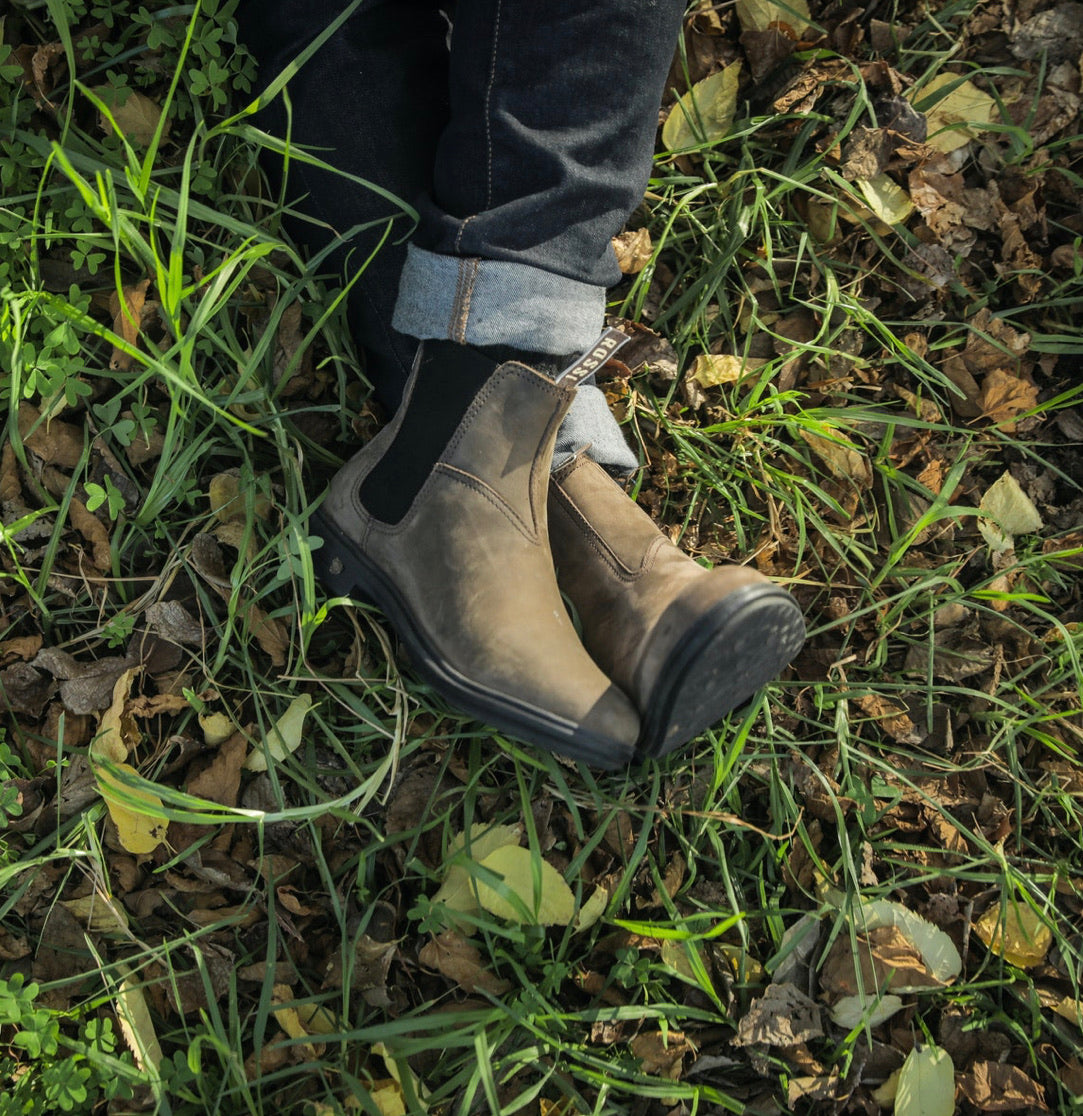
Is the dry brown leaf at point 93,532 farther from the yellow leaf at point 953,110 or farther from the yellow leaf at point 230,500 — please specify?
the yellow leaf at point 953,110

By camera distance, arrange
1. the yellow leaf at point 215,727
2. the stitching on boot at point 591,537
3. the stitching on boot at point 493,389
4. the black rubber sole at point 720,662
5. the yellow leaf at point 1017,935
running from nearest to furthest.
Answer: the black rubber sole at point 720,662 < the stitching on boot at point 493,389 < the stitching on boot at point 591,537 < the yellow leaf at point 215,727 < the yellow leaf at point 1017,935

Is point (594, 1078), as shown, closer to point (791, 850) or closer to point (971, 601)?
point (791, 850)

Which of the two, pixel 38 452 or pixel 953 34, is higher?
pixel 953 34

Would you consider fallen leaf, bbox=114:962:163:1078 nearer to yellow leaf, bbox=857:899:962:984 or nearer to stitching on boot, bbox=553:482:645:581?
stitching on boot, bbox=553:482:645:581

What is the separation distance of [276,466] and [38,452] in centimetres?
44

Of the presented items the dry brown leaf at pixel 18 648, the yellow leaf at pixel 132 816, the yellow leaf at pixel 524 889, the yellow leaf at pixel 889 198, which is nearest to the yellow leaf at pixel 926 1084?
the yellow leaf at pixel 524 889

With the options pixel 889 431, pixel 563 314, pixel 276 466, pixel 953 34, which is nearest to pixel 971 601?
pixel 889 431

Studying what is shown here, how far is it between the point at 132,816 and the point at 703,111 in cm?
186

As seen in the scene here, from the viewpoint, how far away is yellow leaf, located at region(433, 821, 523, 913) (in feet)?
5.36

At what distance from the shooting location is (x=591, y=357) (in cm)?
148

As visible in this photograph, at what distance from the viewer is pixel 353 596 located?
159 cm

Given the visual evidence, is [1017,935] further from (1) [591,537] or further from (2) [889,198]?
(2) [889,198]

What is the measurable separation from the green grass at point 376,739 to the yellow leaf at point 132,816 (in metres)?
0.03

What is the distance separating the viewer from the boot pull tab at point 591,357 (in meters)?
1.47
